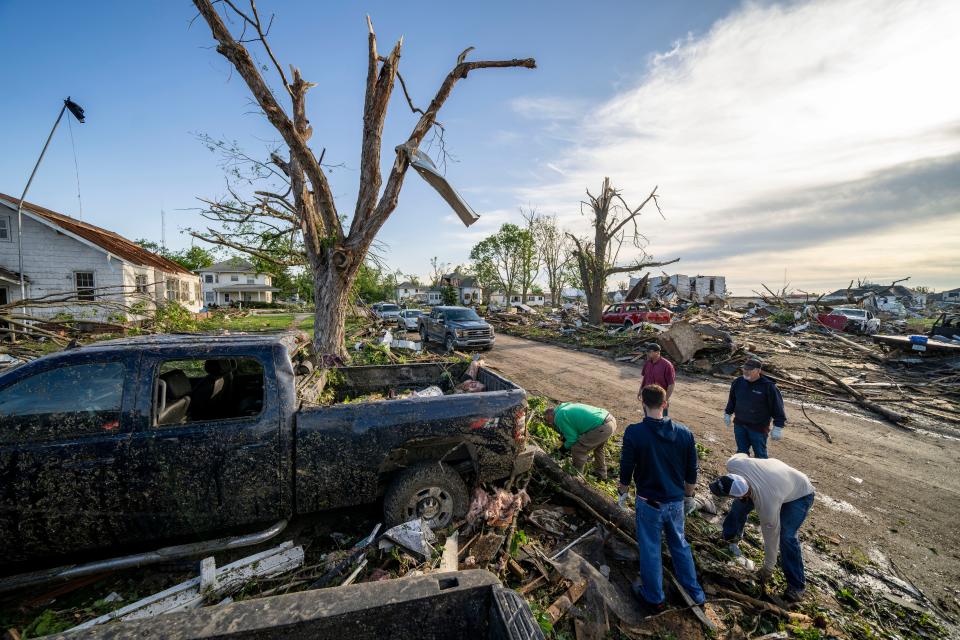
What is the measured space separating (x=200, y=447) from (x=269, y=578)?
124 centimetres

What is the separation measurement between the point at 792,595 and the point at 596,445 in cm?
216

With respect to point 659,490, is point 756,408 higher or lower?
higher

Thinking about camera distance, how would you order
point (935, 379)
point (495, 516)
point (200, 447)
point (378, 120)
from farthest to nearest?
1. point (935, 379)
2. point (378, 120)
3. point (495, 516)
4. point (200, 447)

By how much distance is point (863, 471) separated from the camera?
5.64 meters

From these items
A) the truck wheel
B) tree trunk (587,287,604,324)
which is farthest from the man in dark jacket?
tree trunk (587,287,604,324)

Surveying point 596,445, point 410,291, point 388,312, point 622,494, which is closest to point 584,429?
point 596,445

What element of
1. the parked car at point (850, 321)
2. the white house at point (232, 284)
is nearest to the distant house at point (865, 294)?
the parked car at point (850, 321)

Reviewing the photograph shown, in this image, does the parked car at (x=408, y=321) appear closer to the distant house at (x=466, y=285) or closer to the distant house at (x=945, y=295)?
the distant house at (x=466, y=285)

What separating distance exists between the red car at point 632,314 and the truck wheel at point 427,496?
17.8 metres

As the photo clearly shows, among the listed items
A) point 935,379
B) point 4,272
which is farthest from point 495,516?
point 4,272

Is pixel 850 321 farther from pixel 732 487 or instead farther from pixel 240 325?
pixel 240 325

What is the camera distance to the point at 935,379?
1050 centimetres

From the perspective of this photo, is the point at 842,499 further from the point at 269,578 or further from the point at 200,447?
the point at 200,447

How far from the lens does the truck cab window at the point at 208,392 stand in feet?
10.5
